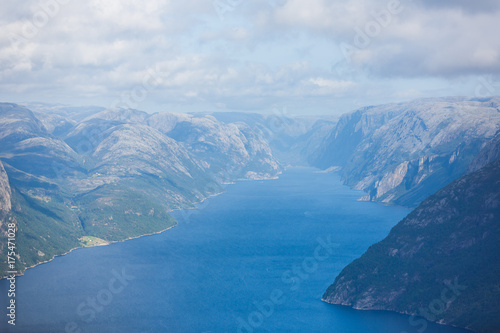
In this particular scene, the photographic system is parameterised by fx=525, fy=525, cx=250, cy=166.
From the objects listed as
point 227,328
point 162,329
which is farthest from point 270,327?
point 162,329

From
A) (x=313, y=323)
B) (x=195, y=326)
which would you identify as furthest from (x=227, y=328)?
(x=313, y=323)

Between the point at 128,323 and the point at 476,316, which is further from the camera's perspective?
the point at 128,323

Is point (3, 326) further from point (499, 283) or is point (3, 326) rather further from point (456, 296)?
point (499, 283)

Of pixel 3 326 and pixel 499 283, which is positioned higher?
pixel 499 283

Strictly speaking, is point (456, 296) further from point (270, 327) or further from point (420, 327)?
point (270, 327)

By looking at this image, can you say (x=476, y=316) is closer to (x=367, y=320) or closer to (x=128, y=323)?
(x=367, y=320)

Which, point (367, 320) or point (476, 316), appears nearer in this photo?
point (476, 316)

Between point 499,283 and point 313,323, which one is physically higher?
point 499,283
